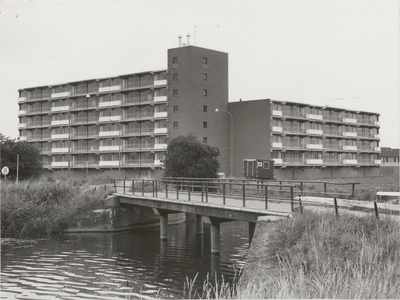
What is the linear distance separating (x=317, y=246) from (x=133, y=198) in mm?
17512

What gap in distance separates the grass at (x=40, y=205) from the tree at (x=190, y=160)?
6.55 metres

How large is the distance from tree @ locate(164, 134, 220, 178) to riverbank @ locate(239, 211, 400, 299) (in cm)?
2008

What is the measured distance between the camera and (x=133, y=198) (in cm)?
2656

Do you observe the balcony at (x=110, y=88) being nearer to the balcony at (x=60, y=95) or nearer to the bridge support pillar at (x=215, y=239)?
the balcony at (x=60, y=95)

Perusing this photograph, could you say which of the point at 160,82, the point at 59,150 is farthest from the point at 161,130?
the point at 59,150

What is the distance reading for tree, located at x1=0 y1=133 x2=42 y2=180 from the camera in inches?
1759

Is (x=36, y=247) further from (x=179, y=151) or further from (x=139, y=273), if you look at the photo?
(x=179, y=151)

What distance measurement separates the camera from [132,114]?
67.1 meters

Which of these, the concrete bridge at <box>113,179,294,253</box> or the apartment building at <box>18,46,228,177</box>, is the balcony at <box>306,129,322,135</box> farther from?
the concrete bridge at <box>113,179,294,253</box>

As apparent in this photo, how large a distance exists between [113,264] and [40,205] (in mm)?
10279

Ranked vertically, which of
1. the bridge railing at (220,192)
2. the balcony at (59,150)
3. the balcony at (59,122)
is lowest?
the bridge railing at (220,192)

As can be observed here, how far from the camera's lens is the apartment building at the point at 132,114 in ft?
202

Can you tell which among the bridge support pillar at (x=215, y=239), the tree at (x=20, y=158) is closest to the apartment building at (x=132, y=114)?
the tree at (x=20, y=158)

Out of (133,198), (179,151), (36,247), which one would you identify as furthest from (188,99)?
(36,247)
